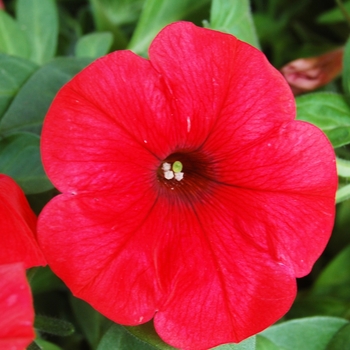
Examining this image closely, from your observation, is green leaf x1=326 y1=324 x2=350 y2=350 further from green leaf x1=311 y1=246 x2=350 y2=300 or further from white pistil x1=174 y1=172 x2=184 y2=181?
white pistil x1=174 y1=172 x2=184 y2=181

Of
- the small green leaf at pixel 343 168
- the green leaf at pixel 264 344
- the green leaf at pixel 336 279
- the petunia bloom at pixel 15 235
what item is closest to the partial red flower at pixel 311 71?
the small green leaf at pixel 343 168

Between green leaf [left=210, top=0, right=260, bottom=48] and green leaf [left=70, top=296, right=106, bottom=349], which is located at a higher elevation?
green leaf [left=210, top=0, right=260, bottom=48]

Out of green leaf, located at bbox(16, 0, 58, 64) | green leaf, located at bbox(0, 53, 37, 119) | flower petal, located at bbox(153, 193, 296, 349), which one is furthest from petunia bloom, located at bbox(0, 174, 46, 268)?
green leaf, located at bbox(16, 0, 58, 64)

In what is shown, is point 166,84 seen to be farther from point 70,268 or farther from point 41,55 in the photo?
point 41,55

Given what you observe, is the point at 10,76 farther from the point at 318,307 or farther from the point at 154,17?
the point at 318,307

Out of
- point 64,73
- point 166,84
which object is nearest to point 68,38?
point 64,73

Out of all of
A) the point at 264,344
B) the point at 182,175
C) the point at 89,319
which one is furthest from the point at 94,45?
the point at 264,344
